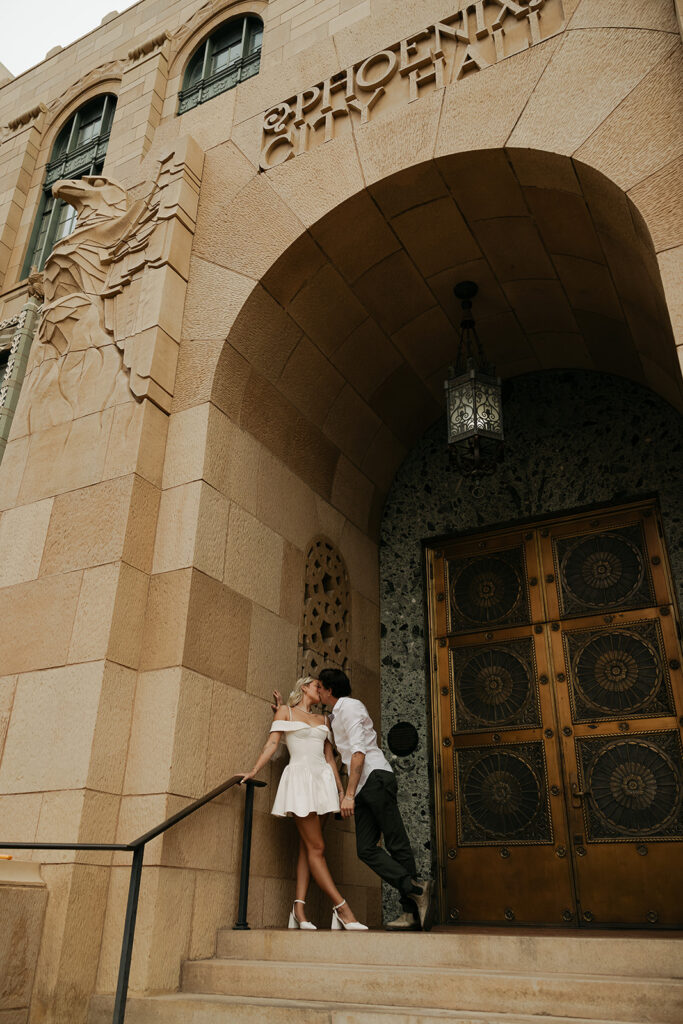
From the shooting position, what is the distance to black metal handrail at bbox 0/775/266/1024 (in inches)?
147

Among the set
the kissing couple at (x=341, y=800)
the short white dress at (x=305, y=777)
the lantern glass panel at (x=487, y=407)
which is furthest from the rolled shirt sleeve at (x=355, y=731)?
the lantern glass panel at (x=487, y=407)

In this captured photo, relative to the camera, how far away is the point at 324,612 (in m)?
6.71

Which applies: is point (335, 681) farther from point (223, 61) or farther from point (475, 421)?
point (223, 61)

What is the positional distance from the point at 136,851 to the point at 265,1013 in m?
0.99

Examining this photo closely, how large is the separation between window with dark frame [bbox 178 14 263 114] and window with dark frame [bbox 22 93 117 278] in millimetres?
1289

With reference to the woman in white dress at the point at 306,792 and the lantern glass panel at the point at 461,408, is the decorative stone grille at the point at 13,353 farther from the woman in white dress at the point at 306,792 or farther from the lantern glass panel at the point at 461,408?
the lantern glass panel at the point at 461,408

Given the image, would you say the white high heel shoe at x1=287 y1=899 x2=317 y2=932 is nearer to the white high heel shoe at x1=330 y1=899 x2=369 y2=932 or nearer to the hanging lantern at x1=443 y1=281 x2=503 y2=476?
the white high heel shoe at x1=330 y1=899 x2=369 y2=932

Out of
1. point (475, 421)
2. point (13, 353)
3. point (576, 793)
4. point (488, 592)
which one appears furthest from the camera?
point (13, 353)

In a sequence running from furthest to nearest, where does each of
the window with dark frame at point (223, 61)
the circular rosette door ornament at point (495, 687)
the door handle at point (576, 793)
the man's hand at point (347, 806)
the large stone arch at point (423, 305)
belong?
1. the window with dark frame at point (223, 61)
2. the circular rosette door ornament at point (495, 687)
3. the door handle at point (576, 793)
4. the large stone arch at point (423, 305)
5. the man's hand at point (347, 806)

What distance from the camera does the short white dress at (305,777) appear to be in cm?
524

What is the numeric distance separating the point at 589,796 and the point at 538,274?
428 centimetres

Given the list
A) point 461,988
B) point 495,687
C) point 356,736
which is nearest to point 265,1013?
point 461,988

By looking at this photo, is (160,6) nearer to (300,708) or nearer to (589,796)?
(300,708)

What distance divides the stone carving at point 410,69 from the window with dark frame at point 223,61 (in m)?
1.73
